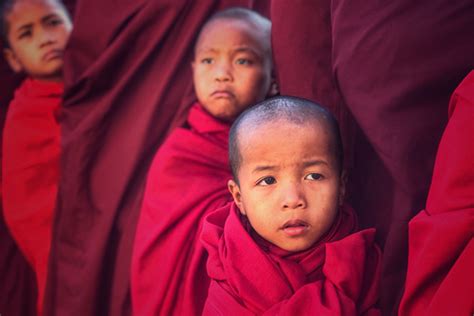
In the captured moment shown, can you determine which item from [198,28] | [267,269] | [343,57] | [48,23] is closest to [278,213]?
[267,269]

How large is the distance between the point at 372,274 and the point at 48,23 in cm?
135

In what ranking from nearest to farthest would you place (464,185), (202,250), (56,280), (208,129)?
1. (464,185)
2. (202,250)
3. (208,129)
4. (56,280)

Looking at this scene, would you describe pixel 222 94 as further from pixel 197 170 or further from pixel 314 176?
pixel 314 176

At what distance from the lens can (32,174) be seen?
5.30ft

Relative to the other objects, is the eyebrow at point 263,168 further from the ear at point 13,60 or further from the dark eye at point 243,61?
the ear at point 13,60

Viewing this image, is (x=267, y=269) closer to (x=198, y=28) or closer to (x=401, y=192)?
(x=401, y=192)

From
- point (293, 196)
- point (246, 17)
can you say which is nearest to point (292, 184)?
point (293, 196)

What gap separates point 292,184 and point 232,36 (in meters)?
0.58

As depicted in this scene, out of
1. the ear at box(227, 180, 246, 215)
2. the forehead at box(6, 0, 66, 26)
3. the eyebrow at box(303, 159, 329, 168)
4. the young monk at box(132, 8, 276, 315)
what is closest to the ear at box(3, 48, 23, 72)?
the forehead at box(6, 0, 66, 26)

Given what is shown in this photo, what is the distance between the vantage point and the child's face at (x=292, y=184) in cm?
91

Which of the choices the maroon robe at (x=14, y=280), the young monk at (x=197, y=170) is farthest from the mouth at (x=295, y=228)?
the maroon robe at (x=14, y=280)

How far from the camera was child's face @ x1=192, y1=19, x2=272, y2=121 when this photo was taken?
133 cm

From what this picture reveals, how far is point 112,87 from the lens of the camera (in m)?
1.61

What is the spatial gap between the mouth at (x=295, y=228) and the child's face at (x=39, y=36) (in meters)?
1.14
